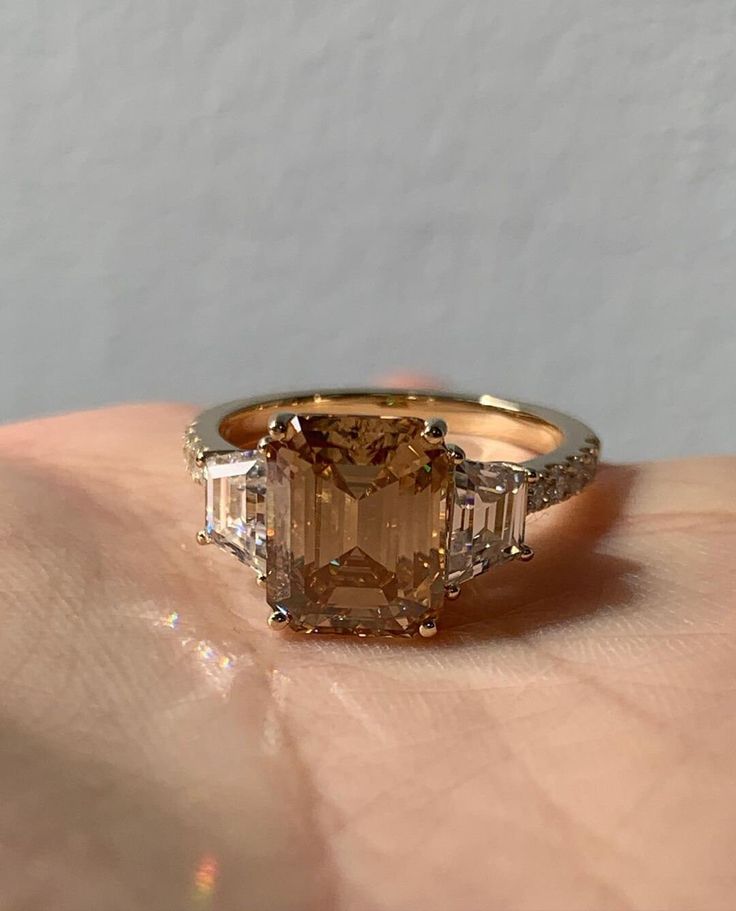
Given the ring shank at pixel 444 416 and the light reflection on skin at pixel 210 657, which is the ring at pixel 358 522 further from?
the ring shank at pixel 444 416

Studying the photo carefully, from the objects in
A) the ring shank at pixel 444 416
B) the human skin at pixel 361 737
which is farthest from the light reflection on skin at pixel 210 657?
the ring shank at pixel 444 416

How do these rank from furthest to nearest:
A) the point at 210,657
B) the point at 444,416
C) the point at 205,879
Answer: the point at 444,416
the point at 210,657
the point at 205,879

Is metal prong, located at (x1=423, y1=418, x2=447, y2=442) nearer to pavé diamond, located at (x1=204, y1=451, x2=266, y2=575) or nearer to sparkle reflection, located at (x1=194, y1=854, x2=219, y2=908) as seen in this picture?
pavé diamond, located at (x1=204, y1=451, x2=266, y2=575)

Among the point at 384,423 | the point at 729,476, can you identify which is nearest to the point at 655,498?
the point at 729,476

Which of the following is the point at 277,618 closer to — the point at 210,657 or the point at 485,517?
the point at 210,657

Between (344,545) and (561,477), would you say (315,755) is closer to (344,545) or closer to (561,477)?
(344,545)

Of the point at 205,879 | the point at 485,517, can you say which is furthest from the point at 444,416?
the point at 205,879

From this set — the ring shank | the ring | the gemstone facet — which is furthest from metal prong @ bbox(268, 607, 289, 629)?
the ring shank
